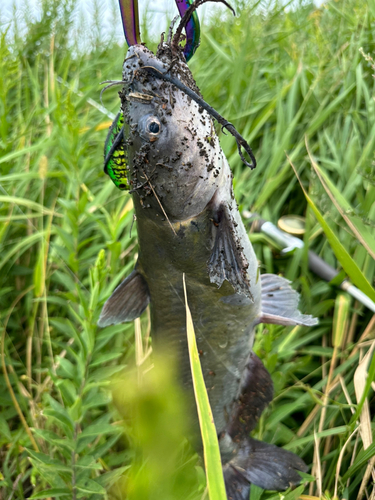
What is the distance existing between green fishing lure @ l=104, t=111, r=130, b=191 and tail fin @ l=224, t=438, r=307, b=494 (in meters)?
1.00

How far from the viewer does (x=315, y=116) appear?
259 centimetres

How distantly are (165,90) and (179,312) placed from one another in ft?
1.81

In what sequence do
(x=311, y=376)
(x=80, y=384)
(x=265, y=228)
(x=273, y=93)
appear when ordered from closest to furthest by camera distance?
(x=80, y=384) < (x=311, y=376) < (x=265, y=228) < (x=273, y=93)

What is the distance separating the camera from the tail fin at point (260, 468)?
140cm

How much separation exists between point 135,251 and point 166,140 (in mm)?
1317

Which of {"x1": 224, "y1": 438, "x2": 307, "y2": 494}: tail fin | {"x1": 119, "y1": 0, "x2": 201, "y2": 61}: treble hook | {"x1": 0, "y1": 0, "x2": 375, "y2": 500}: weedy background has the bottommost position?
{"x1": 224, "y1": 438, "x2": 307, "y2": 494}: tail fin

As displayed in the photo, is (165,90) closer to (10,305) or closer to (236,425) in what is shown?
(236,425)

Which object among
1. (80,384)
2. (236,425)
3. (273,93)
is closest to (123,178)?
(80,384)

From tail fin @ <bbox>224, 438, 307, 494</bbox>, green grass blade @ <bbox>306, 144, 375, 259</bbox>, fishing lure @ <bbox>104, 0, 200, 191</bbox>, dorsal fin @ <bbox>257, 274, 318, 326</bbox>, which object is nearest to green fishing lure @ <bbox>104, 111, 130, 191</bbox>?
fishing lure @ <bbox>104, 0, 200, 191</bbox>

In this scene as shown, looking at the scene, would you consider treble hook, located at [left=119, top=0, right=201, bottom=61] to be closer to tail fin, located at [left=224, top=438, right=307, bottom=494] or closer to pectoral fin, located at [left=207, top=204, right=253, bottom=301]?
pectoral fin, located at [left=207, top=204, right=253, bottom=301]

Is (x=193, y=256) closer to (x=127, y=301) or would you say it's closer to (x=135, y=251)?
(x=127, y=301)

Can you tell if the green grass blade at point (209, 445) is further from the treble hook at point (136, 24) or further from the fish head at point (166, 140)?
the treble hook at point (136, 24)

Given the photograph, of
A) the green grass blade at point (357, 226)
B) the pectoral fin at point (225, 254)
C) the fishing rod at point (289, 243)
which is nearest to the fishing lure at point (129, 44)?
the pectoral fin at point (225, 254)

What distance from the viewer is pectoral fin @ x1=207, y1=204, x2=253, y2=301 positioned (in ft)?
3.29
